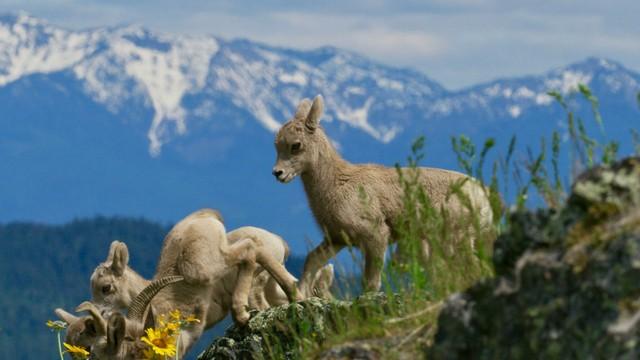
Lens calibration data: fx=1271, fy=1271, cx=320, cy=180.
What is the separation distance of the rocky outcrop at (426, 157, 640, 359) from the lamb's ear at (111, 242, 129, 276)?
9105mm

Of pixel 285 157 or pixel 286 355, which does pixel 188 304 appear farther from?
pixel 286 355

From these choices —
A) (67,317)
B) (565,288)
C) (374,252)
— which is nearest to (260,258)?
(374,252)

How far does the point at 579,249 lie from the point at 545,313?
0.32 meters

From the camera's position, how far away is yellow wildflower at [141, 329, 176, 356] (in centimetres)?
1073

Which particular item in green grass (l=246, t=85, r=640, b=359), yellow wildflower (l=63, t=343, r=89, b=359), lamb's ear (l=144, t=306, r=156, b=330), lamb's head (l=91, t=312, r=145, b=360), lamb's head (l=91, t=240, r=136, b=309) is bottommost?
green grass (l=246, t=85, r=640, b=359)

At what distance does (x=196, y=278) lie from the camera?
1401cm

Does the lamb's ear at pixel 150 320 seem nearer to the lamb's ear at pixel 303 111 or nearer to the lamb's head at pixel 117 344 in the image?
the lamb's head at pixel 117 344

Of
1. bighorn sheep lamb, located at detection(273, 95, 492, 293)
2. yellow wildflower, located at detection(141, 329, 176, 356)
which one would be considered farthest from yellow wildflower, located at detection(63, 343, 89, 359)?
bighorn sheep lamb, located at detection(273, 95, 492, 293)

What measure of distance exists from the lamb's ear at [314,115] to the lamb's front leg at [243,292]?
169 centimetres

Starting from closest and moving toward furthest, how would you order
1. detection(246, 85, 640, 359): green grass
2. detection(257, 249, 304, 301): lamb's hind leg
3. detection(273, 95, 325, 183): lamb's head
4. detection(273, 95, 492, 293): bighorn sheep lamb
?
detection(246, 85, 640, 359): green grass → detection(257, 249, 304, 301): lamb's hind leg → detection(273, 95, 492, 293): bighorn sheep lamb → detection(273, 95, 325, 183): lamb's head

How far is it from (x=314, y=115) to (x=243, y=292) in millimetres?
2262

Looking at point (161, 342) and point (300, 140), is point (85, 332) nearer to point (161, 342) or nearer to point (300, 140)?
point (161, 342)

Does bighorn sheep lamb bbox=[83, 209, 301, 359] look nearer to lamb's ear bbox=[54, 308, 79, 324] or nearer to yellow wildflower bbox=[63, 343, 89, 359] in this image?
lamb's ear bbox=[54, 308, 79, 324]

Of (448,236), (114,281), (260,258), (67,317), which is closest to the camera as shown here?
(448,236)
